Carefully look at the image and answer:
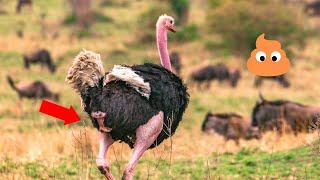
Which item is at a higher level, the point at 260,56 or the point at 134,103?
the point at 260,56

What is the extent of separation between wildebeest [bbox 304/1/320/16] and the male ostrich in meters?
38.5

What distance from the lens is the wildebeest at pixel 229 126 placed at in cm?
1291

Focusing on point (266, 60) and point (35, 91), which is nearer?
point (266, 60)

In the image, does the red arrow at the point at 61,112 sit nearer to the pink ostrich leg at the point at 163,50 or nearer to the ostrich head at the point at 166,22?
the pink ostrich leg at the point at 163,50

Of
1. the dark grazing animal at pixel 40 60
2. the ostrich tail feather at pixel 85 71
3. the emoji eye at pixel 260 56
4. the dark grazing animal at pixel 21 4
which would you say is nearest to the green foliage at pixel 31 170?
the ostrich tail feather at pixel 85 71

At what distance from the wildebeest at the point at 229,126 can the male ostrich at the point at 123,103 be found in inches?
277

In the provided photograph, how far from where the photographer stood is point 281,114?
12844 millimetres

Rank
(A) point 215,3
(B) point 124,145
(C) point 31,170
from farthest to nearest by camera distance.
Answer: (A) point 215,3, (B) point 124,145, (C) point 31,170

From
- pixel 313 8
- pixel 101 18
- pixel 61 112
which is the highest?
pixel 313 8

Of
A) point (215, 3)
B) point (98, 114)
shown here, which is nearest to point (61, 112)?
point (98, 114)

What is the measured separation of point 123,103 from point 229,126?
27.9ft

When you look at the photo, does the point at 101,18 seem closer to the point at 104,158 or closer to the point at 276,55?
the point at 276,55

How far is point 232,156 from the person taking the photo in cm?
919

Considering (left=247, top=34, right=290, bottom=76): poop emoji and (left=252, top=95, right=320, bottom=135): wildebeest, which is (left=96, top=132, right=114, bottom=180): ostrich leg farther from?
(left=252, top=95, right=320, bottom=135): wildebeest
